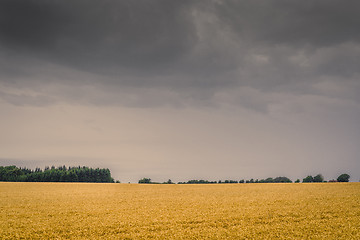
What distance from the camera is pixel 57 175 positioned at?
418ft

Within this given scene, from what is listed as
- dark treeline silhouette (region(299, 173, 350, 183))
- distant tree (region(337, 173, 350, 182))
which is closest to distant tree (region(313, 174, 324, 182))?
dark treeline silhouette (region(299, 173, 350, 183))

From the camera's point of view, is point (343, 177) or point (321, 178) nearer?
point (343, 177)

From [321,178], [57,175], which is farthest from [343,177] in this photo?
[57,175]

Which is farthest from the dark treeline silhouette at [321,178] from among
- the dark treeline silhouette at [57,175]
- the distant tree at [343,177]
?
the dark treeline silhouette at [57,175]

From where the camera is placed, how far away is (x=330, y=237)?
1335 cm

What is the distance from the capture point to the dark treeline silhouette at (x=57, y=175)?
124438 mm

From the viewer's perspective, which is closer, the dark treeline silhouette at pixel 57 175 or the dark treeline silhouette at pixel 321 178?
the dark treeline silhouette at pixel 321 178

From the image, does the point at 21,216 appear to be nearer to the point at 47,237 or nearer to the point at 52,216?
the point at 52,216

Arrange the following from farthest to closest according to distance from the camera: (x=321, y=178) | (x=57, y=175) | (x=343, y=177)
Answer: (x=57, y=175), (x=321, y=178), (x=343, y=177)

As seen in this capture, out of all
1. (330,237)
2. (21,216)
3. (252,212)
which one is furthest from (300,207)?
(21,216)

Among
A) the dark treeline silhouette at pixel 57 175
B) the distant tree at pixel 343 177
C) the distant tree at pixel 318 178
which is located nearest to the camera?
the distant tree at pixel 343 177

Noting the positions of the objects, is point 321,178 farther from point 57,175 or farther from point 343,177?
point 57,175

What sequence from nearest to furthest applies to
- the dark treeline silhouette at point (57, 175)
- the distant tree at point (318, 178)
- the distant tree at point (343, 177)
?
the distant tree at point (343, 177) → the distant tree at point (318, 178) → the dark treeline silhouette at point (57, 175)

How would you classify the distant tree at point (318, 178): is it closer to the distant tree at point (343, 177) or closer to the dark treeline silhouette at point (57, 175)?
the distant tree at point (343, 177)
